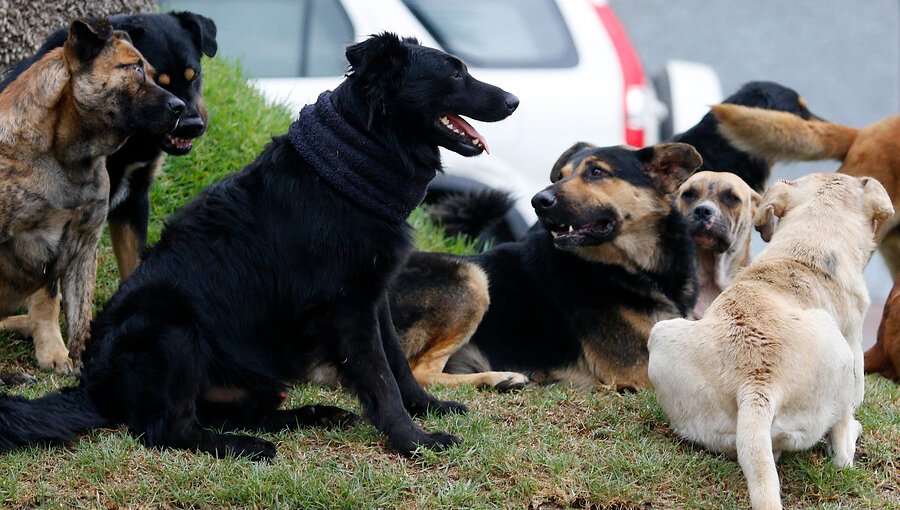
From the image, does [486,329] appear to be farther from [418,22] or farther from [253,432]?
[418,22]

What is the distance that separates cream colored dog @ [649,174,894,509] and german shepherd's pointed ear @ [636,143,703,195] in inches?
32.8

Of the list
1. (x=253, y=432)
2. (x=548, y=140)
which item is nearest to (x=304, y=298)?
(x=253, y=432)

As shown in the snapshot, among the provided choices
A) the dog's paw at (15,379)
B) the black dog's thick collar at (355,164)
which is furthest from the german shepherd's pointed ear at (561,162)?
the dog's paw at (15,379)

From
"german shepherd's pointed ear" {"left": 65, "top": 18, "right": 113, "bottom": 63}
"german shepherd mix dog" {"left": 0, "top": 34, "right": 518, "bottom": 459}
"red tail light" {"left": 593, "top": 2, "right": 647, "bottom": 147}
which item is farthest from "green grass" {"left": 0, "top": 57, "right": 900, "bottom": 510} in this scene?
"red tail light" {"left": 593, "top": 2, "right": 647, "bottom": 147}

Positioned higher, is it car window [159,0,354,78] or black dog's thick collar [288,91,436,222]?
black dog's thick collar [288,91,436,222]

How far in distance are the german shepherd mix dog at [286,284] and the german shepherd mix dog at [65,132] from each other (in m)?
0.69

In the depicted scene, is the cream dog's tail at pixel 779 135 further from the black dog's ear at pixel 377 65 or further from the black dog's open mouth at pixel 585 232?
the black dog's ear at pixel 377 65

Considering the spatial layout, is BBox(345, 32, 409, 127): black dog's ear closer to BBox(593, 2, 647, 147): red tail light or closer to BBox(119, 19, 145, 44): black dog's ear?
BBox(119, 19, 145, 44): black dog's ear

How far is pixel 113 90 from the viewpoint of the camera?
5.34 metres

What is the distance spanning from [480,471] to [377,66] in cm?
181

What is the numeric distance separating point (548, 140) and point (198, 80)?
3.34m

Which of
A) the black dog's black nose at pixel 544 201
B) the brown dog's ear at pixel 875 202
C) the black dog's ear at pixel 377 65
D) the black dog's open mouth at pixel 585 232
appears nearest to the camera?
the black dog's ear at pixel 377 65

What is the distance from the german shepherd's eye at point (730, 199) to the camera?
6.66m

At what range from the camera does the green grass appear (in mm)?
4223
